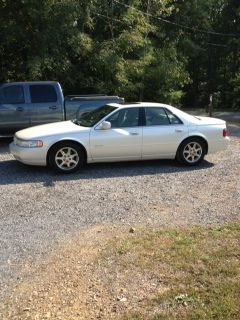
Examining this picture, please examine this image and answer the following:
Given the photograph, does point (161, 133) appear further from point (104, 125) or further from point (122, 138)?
point (104, 125)

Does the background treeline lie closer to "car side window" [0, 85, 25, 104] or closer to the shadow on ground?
"car side window" [0, 85, 25, 104]

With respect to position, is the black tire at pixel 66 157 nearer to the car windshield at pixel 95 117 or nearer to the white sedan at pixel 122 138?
the white sedan at pixel 122 138

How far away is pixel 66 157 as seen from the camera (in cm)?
941

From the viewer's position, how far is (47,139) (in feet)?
30.5

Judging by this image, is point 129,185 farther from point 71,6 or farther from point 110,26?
point 110,26

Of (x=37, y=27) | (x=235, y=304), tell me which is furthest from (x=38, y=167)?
(x=37, y=27)

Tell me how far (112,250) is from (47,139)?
424 centimetres

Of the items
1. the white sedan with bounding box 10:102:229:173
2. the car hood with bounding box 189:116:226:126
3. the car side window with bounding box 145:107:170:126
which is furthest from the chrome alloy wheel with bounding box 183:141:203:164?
the car side window with bounding box 145:107:170:126

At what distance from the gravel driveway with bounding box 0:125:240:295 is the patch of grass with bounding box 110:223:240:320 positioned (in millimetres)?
595

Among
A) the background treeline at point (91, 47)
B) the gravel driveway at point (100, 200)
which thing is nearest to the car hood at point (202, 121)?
the gravel driveway at point (100, 200)

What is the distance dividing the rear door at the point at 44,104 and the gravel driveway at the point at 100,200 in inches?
106

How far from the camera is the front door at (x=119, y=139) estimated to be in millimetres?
9523

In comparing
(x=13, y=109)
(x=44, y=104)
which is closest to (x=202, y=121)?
(x=44, y=104)

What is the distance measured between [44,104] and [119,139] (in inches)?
156
